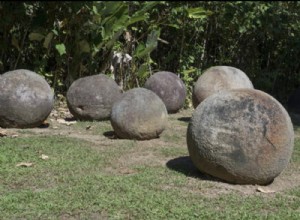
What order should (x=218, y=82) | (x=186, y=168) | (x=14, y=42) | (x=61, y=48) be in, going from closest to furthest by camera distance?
1. (x=186, y=168)
2. (x=218, y=82)
3. (x=61, y=48)
4. (x=14, y=42)

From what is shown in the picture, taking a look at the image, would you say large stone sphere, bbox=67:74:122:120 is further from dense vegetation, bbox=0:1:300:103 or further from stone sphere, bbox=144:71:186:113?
stone sphere, bbox=144:71:186:113

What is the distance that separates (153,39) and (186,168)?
19.4 feet

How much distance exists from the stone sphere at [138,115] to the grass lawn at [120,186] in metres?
0.17

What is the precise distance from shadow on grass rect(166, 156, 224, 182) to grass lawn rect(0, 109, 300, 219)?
0.04 feet

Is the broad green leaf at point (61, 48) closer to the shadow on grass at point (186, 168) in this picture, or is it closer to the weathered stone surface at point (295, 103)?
the shadow on grass at point (186, 168)

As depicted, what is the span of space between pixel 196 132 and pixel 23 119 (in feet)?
12.3

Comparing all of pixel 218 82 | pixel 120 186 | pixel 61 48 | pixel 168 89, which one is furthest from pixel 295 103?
pixel 120 186

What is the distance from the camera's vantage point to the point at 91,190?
505 cm

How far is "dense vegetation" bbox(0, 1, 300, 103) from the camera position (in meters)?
10.6

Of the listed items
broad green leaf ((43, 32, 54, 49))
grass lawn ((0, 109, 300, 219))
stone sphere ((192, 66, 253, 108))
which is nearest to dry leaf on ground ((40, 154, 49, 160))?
grass lawn ((0, 109, 300, 219))

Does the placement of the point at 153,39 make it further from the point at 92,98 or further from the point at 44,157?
the point at 44,157

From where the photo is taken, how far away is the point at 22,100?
8.14 metres

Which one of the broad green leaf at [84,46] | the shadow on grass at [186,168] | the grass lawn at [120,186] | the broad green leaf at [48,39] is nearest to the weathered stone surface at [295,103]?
the broad green leaf at [84,46]

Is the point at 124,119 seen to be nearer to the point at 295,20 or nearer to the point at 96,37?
the point at 96,37
